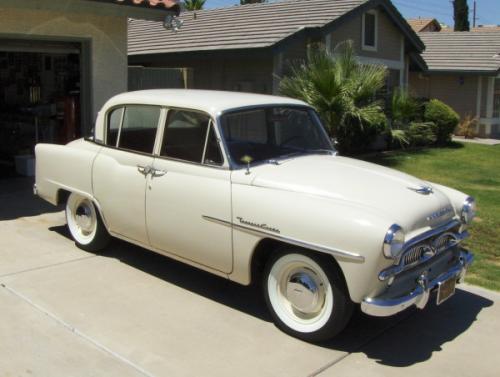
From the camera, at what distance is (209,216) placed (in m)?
4.71

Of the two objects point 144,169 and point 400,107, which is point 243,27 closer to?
point 400,107

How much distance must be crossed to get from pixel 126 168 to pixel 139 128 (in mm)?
404

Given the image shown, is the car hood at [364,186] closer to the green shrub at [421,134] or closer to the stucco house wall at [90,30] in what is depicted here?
the stucco house wall at [90,30]

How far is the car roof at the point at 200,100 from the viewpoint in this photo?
5062mm

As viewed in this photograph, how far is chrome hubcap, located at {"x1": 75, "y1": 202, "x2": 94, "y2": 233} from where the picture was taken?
6.09 meters

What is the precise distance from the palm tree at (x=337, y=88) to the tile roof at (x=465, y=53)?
33.9ft

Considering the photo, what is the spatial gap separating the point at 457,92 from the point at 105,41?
678 inches

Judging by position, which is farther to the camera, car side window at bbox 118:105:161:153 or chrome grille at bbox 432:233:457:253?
car side window at bbox 118:105:161:153

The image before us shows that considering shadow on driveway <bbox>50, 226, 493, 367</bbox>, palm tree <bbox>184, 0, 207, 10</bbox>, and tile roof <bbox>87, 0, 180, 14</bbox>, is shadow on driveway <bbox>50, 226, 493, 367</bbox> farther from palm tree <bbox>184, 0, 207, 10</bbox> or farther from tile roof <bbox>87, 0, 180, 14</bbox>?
palm tree <bbox>184, 0, 207, 10</bbox>

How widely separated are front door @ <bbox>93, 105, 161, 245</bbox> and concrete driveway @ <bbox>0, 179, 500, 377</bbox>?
51 centimetres

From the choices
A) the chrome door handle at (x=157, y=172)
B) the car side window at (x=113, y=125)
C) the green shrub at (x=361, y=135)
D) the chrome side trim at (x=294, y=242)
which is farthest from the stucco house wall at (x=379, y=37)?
the chrome side trim at (x=294, y=242)

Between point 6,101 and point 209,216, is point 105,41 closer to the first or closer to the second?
point 6,101

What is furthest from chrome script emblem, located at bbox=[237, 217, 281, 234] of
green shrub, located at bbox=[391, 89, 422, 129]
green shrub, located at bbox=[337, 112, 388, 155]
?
green shrub, located at bbox=[391, 89, 422, 129]

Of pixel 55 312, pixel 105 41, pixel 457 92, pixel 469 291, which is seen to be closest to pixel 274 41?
pixel 105 41
